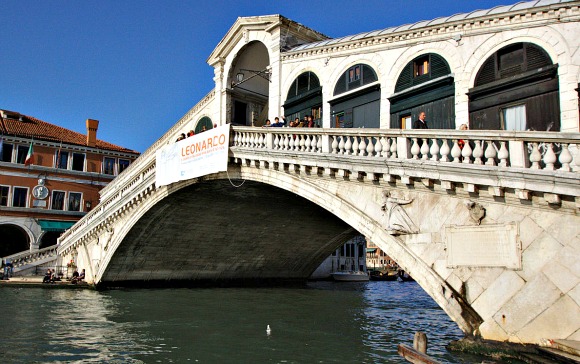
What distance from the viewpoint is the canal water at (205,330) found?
9477 millimetres

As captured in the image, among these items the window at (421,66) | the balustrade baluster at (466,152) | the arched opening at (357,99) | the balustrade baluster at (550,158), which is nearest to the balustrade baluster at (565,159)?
the balustrade baluster at (550,158)

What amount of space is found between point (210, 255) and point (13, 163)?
1359 cm

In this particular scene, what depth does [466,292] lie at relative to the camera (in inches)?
357

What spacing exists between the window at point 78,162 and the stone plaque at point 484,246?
93.6ft

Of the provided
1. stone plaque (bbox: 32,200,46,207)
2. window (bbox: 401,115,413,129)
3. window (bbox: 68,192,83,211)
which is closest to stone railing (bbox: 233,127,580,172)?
window (bbox: 401,115,413,129)

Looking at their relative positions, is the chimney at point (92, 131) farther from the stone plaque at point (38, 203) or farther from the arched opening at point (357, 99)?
the arched opening at point (357, 99)

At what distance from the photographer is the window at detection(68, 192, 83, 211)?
104 feet

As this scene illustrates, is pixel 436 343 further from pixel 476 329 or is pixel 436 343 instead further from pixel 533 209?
pixel 533 209

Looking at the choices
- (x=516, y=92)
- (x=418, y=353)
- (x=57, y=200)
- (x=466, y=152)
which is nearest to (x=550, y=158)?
(x=466, y=152)

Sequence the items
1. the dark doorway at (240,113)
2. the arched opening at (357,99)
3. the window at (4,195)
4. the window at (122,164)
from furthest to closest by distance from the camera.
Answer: the window at (122,164) < the window at (4,195) < the dark doorway at (240,113) < the arched opening at (357,99)

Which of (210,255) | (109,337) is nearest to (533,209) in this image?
(109,337)

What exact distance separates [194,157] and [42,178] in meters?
18.2

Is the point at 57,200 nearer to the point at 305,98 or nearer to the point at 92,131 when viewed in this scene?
the point at 92,131

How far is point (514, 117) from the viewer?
1080 cm
